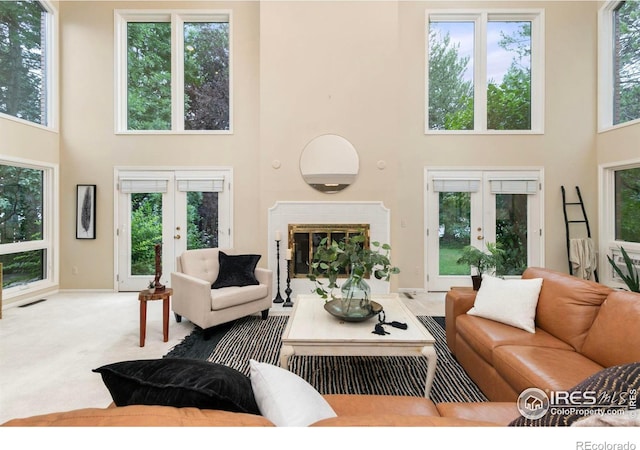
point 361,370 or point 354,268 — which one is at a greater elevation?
point 354,268

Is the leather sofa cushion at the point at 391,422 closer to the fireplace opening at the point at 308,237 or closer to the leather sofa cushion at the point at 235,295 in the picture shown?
the leather sofa cushion at the point at 235,295

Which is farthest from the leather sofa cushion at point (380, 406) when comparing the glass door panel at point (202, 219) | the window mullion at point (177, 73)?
the window mullion at point (177, 73)

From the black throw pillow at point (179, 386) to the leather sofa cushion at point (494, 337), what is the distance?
Answer: 5.25 ft

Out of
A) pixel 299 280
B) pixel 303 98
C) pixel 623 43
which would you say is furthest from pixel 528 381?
pixel 623 43

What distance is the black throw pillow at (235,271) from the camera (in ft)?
10.8

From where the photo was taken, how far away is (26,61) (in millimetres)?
4059

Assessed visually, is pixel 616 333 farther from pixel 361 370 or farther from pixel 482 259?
pixel 482 259

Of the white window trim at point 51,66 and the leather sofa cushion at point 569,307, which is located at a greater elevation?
the white window trim at point 51,66

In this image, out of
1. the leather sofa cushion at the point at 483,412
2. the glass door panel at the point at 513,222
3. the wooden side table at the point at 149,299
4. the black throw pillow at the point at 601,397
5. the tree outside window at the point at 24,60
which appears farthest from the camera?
the glass door panel at the point at 513,222

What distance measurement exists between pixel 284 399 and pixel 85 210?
17.0ft
